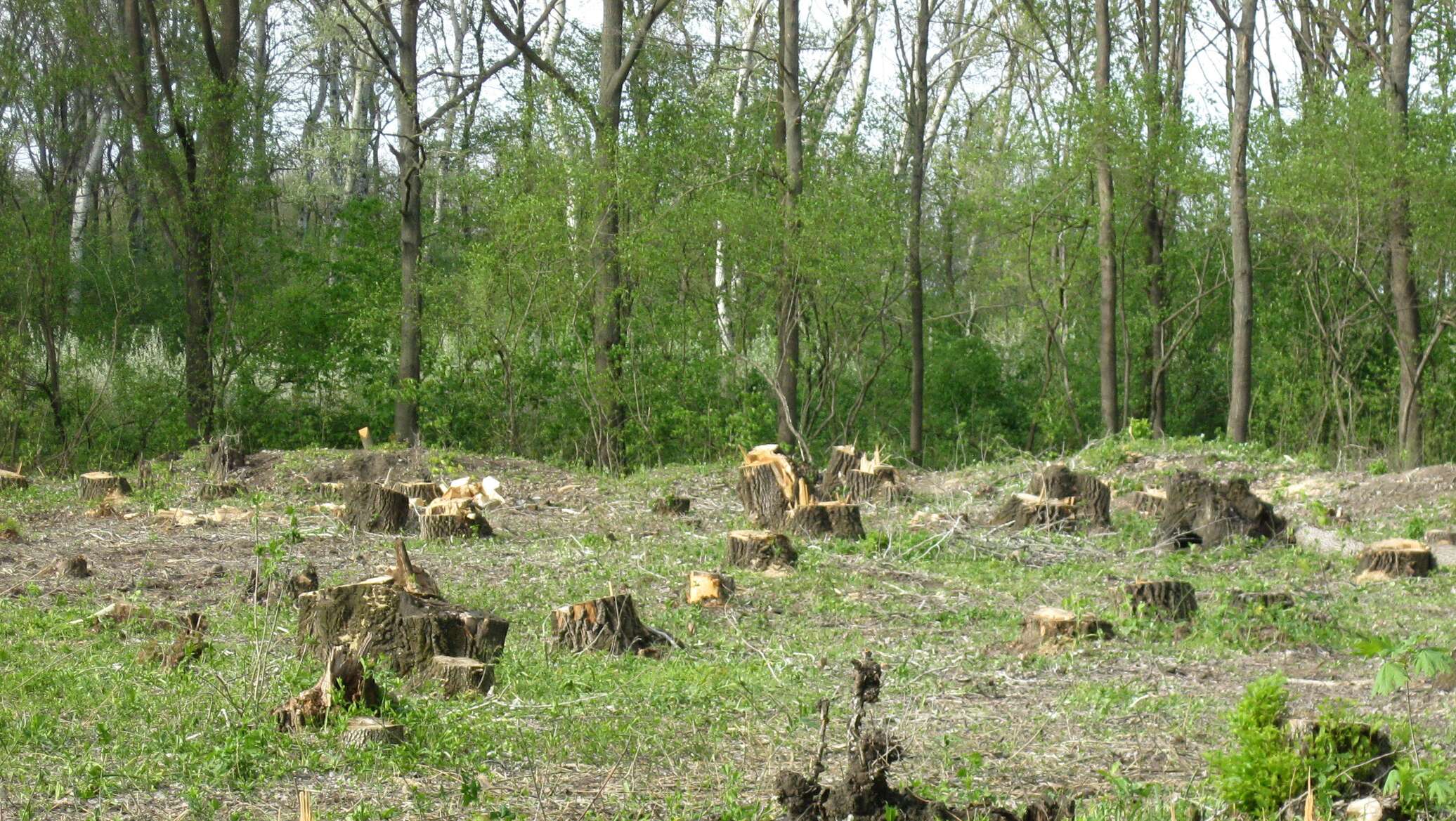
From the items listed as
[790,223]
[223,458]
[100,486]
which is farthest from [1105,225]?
[100,486]

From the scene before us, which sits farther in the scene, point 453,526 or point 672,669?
point 453,526

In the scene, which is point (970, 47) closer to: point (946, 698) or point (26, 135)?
point (26, 135)

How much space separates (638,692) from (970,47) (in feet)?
95.0

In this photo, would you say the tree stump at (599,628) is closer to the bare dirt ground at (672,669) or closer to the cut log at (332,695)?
the bare dirt ground at (672,669)

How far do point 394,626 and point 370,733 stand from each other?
1333 millimetres

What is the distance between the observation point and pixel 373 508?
1066 centimetres

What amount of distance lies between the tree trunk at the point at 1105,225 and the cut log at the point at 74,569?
1581 cm

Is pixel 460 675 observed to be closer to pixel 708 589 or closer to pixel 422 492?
pixel 708 589

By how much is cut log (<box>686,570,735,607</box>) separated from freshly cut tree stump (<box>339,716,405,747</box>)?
3427mm

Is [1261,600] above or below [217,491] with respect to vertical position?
below

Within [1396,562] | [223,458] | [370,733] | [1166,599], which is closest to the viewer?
[370,733]

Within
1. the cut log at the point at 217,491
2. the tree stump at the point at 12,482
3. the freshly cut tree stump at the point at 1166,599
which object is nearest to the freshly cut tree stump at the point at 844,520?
the freshly cut tree stump at the point at 1166,599

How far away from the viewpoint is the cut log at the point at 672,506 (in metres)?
12.2

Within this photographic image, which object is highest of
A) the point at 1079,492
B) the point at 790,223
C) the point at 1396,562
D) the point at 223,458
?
the point at 790,223
